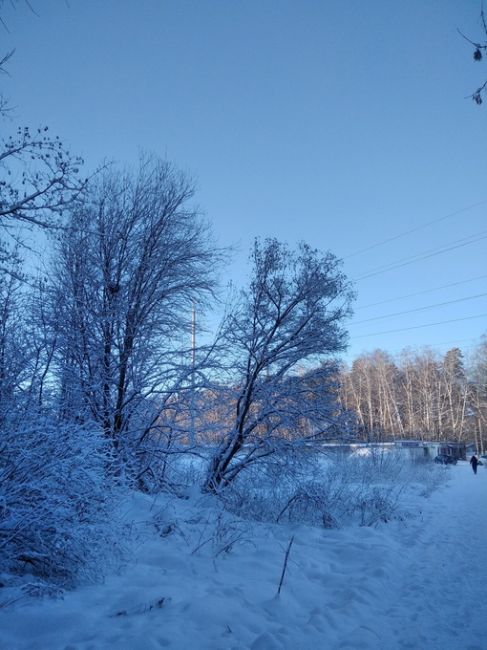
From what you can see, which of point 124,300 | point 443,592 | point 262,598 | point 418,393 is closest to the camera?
point 262,598

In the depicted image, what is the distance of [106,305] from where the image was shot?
8273 mm

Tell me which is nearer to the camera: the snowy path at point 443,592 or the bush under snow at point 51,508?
the snowy path at point 443,592

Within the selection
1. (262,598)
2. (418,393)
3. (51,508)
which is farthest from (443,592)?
(418,393)

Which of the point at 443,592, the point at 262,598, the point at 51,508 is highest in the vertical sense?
the point at 51,508

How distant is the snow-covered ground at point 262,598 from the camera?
2955mm

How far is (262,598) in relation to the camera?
3.87 m

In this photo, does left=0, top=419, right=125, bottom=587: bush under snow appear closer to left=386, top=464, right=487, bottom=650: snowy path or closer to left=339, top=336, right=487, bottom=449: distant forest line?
left=386, top=464, right=487, bottom=650: snowy path

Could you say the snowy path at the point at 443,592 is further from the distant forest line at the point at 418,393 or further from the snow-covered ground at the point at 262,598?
the distant forest line at the point at 418,393

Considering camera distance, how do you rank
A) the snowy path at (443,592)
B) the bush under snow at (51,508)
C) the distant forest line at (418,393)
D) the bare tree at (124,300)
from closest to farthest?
the snowy path at (443,592) → the bush under snow at (51,508) → the bare tree at (124,300) → the distant forest line at (418,393)

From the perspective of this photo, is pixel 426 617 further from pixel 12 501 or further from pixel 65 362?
pixel 65 362

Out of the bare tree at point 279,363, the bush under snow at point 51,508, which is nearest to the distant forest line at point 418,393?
the bare tree at point 279,363

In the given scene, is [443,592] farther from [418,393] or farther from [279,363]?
[418,393]

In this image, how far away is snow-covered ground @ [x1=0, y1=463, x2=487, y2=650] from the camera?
296 cm

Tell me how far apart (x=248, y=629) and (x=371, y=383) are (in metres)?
43.4
